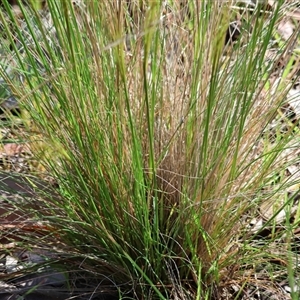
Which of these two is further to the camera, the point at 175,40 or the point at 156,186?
the point at 175,40

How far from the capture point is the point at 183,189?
128 centimetres

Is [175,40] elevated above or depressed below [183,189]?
above

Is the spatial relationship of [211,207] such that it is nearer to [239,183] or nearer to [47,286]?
[239,183]

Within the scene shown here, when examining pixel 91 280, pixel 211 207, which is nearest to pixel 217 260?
pixel 211 207

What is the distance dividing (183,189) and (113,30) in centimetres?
34

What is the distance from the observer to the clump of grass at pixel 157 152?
4.09ft

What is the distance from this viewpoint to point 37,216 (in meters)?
1.45

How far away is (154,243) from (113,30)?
1.43 ft

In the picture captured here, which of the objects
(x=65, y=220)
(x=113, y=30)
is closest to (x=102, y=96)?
(x=113, y=30)

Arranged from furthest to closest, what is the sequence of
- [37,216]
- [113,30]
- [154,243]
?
1. [37,216]
2. [154,243]
3. [113,30]

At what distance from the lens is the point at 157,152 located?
137 cm

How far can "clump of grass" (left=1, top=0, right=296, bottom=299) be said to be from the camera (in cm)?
125

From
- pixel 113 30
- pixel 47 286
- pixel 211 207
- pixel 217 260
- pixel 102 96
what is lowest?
pixel 47 286

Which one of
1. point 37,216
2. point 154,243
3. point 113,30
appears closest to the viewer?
point 113,30
